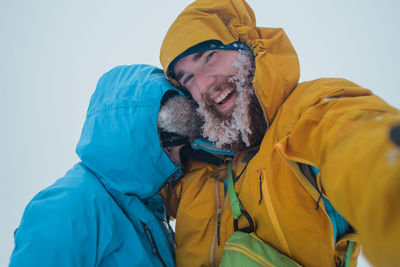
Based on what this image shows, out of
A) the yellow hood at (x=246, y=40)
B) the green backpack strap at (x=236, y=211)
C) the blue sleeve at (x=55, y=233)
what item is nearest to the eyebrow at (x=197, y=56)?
the yellow hood at (x=246, y=40)

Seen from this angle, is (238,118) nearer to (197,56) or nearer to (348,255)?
(197,56)

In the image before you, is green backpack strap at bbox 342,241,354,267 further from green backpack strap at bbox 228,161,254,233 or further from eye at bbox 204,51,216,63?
eye at bbox 204,51,216,63

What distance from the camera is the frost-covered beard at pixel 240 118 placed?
1127 millimetres

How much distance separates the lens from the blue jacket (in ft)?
3.05

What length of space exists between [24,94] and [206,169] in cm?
8564

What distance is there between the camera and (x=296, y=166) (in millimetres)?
788

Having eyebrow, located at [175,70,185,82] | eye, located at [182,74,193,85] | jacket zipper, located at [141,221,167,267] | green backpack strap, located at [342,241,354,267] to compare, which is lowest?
jacket zipper, located at [141,221,167,267]

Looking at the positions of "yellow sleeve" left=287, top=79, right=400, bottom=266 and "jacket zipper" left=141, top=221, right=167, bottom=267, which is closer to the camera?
"yellow sleeve" left=287, top=79, right=400, bottom=266

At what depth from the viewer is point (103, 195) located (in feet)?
3.85

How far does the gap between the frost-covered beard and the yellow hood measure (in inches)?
4.2

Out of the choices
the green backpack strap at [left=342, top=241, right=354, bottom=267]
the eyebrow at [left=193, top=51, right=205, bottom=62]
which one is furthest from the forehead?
the green backpack strap at [left=342, top=241, right=354, bottom=267]

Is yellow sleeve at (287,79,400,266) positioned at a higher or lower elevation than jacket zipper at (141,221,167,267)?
higher

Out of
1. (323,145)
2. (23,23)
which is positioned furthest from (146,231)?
(23,23)

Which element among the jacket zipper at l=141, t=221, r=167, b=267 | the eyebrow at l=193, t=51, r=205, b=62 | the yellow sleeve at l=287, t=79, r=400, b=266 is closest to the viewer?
the yellow sleeve at l=287, t=79, r=400, b=266
